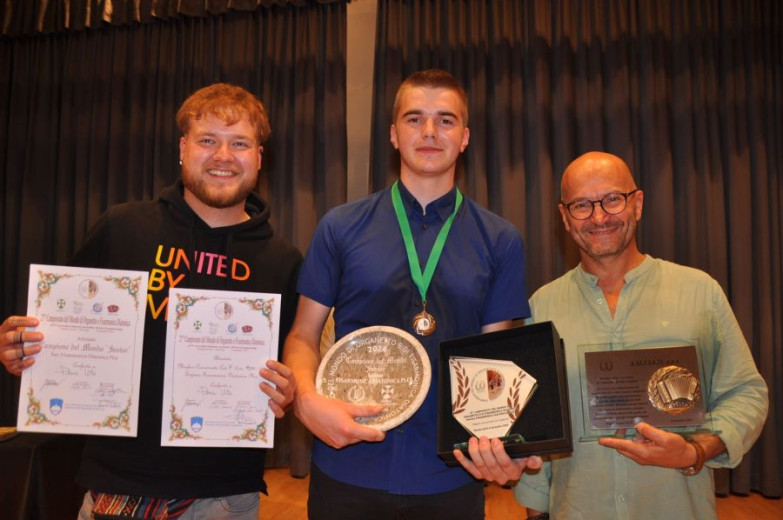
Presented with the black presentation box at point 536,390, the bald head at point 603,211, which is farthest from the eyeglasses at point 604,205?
the black presentation box at point 536,390

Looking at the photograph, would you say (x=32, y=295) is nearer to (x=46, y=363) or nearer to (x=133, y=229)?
(x=46, y=363)

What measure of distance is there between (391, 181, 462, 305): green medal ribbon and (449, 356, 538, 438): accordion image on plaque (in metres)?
0.30

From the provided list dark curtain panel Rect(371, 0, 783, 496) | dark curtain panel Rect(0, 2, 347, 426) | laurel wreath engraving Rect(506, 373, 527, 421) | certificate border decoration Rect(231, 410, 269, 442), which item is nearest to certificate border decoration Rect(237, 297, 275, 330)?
certificate border decoration Rect(231, 410, 269, 442)

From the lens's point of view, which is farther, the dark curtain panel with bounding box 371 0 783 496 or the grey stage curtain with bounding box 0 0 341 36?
the grey stage curtain with bounding box 0 0 341 36

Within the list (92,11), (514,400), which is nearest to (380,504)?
(514,400)

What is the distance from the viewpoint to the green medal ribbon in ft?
6.30

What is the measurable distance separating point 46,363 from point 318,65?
190 inches

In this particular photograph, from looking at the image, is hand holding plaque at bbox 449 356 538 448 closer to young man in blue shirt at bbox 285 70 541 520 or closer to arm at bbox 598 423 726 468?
young man in blue shirt at bbox 285 70 541 520

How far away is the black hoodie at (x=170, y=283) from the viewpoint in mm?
1831

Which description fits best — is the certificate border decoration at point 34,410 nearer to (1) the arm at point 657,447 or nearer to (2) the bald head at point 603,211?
(1) the arm at point 657,447

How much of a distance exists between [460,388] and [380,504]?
0.44 metres

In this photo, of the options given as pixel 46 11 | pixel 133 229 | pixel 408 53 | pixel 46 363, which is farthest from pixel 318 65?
pixel 46 363

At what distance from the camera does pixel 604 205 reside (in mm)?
2207

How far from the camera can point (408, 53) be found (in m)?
5.73
